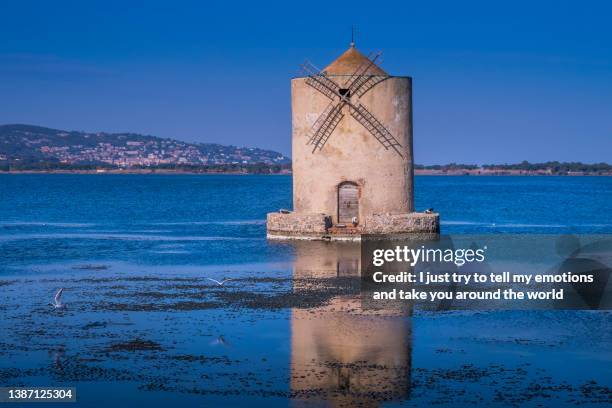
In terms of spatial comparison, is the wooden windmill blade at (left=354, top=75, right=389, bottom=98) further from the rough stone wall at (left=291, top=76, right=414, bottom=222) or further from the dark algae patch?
the dark algae patch

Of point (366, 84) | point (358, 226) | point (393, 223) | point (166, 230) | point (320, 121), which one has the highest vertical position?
point (366, 84)

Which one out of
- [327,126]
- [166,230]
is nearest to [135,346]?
[327,126]

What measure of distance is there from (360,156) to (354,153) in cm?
15

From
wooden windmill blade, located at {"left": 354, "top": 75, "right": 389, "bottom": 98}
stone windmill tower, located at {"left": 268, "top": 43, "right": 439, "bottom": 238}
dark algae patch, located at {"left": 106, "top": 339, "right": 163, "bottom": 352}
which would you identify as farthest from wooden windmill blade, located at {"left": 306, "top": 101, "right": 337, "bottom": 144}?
dark algae patch, located at {"left": 106, "top": 339, "right": 163, "bottom": 352}

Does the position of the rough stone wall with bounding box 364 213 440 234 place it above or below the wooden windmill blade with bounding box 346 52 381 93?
below

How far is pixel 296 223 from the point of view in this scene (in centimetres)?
2370

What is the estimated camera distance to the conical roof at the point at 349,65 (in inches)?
933

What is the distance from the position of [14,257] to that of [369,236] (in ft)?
24.2

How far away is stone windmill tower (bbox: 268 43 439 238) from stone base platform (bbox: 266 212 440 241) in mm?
21

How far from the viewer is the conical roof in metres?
23.7

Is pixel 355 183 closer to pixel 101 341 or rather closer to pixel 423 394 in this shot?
pixel 101 341

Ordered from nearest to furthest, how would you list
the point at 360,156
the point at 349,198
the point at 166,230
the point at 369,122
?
the point at 369,122, the point at 360,156, the point at 349,198, the point at 166,230

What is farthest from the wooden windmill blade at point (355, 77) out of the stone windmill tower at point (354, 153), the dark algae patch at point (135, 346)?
the dark algae patch at point (135, 346)

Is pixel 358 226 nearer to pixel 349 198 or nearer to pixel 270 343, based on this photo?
pixel 349 198
